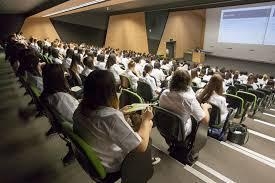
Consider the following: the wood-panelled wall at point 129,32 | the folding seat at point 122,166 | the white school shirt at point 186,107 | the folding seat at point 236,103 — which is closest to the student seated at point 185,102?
the white school shirt at point 186,107

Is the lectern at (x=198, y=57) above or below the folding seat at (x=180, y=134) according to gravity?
below

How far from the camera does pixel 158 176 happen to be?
7.45 feet

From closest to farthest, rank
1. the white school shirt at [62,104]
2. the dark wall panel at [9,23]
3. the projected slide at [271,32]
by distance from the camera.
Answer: the white school shirt at [62,104]
the projected slide at [271,32]
the dark wall panel at [9,23]

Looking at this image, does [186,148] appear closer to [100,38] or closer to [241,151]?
[241,151]

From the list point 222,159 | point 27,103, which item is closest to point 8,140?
point 27,103

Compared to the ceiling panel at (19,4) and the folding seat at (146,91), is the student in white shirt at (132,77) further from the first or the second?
the ceiling panel at (19,4)

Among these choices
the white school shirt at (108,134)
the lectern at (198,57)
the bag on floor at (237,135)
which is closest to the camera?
the white school shirt at (108,134)

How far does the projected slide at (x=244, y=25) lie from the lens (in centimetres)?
1212

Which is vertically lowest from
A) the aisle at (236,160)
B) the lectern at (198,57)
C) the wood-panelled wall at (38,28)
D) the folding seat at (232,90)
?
the lectern at (198,57)

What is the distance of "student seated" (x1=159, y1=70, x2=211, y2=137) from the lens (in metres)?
2.28

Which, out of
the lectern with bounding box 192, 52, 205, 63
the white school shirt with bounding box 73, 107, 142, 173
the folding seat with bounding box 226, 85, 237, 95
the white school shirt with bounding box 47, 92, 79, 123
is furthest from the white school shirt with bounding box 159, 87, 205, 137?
the lectern with bounding box 192, 52, 205, 63

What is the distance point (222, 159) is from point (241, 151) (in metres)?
0.48

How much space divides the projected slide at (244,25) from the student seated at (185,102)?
12.1m

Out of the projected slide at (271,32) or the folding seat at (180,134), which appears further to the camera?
the projected slide at (271,32)
